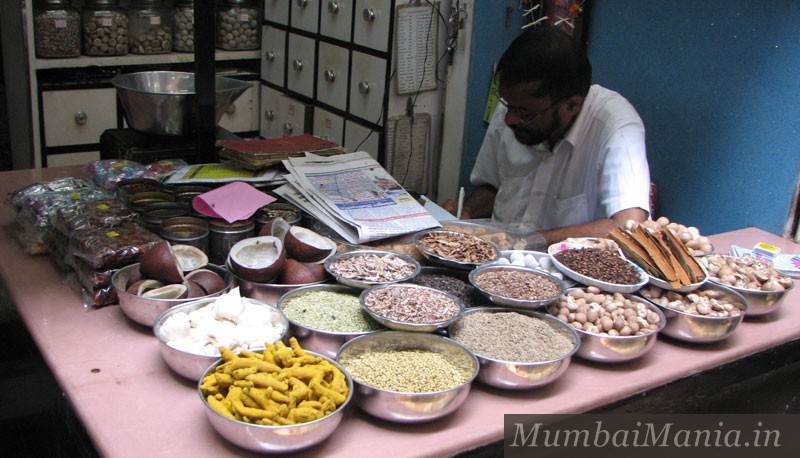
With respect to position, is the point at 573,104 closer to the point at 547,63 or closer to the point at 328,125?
the point at 547,63

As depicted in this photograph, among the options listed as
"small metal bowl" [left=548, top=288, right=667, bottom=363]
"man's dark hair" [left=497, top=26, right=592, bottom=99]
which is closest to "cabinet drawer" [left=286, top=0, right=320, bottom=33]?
"man's dark hair" [left=497, top=26, right=592, bottom=99]

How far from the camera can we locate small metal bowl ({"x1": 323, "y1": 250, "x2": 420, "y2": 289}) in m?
1.54

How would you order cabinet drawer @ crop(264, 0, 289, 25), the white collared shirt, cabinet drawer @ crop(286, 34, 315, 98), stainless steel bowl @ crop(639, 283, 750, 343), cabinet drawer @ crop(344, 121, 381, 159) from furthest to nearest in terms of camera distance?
cabinet drawer @ crop(264, 0, 289, 25), cabinet drawer @ crop(286, 34, 315, 98), cabinet drawer @ crop(344, 121, 381, 159), the white collared shirt, stainless steel bowl @ crop(639, 283, 750, 343)

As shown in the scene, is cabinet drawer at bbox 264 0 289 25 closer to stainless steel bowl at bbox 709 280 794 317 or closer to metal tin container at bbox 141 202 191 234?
metal tin container at bbox 141 202 191 234

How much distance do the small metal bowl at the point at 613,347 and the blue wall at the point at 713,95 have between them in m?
1.13

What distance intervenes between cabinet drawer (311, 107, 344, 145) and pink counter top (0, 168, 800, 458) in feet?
8.12

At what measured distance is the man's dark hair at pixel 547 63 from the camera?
84.2 inches

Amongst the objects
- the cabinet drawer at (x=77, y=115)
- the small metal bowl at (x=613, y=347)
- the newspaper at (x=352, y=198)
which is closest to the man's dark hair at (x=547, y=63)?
the newspaper at (x=352, y=198)

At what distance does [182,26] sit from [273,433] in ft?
11.6

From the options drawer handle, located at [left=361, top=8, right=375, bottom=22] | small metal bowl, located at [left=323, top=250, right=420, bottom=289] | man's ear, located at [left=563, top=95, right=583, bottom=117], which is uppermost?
drawer handle, located at [left=361, top=8, right=375, bottom=22]

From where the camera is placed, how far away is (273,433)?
1.07 meters

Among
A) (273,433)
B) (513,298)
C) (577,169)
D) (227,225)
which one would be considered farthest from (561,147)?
(273,433)

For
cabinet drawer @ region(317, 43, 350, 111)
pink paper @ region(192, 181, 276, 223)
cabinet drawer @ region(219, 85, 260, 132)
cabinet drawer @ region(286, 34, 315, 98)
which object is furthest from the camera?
cabinet drawer @ region(219, 85, 260, 132)

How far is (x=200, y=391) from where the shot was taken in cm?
114
